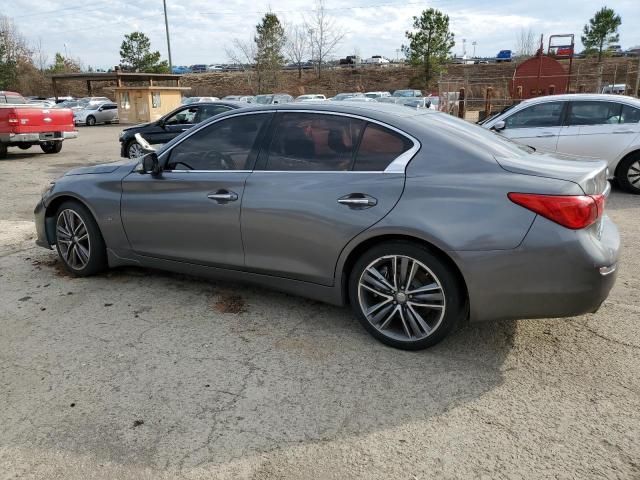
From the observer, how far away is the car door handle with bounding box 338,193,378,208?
3.48m

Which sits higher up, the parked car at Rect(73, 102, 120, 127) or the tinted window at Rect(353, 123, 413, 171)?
the tinted window at Rect(353, 123, 413, 171)

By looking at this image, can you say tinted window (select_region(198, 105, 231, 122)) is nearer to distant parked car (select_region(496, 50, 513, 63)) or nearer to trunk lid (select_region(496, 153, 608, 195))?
trunk lid (select_region(496, 153, 608, 195))

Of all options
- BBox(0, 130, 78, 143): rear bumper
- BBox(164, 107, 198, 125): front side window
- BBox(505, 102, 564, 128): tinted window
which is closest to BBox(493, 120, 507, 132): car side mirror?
BBox(505, 102, 564, 128): tinted window

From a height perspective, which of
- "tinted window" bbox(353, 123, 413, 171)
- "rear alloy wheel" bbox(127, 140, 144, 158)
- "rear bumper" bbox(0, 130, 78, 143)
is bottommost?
"rear alloy wheel" bbox(127, 140, 144, 158)

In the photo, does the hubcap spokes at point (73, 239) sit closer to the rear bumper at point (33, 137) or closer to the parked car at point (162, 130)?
the parked car at point (162, 130)

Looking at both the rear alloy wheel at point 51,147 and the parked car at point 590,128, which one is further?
the rear alloy wheel at point 51,147

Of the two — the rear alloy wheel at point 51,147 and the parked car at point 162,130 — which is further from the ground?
the parked car at point 162,130

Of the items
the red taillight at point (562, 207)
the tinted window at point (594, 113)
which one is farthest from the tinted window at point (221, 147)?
the tinted window at point (594, 113)

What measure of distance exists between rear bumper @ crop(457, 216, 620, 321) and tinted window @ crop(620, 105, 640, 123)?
21.3 ft

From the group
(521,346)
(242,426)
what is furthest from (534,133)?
(242,426)

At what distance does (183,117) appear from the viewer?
13.5m

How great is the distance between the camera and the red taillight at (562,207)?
3.05m

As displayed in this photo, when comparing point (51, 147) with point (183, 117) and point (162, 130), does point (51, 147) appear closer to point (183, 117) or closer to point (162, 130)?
point (162, 130)

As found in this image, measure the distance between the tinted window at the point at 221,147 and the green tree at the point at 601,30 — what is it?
61092 mm
